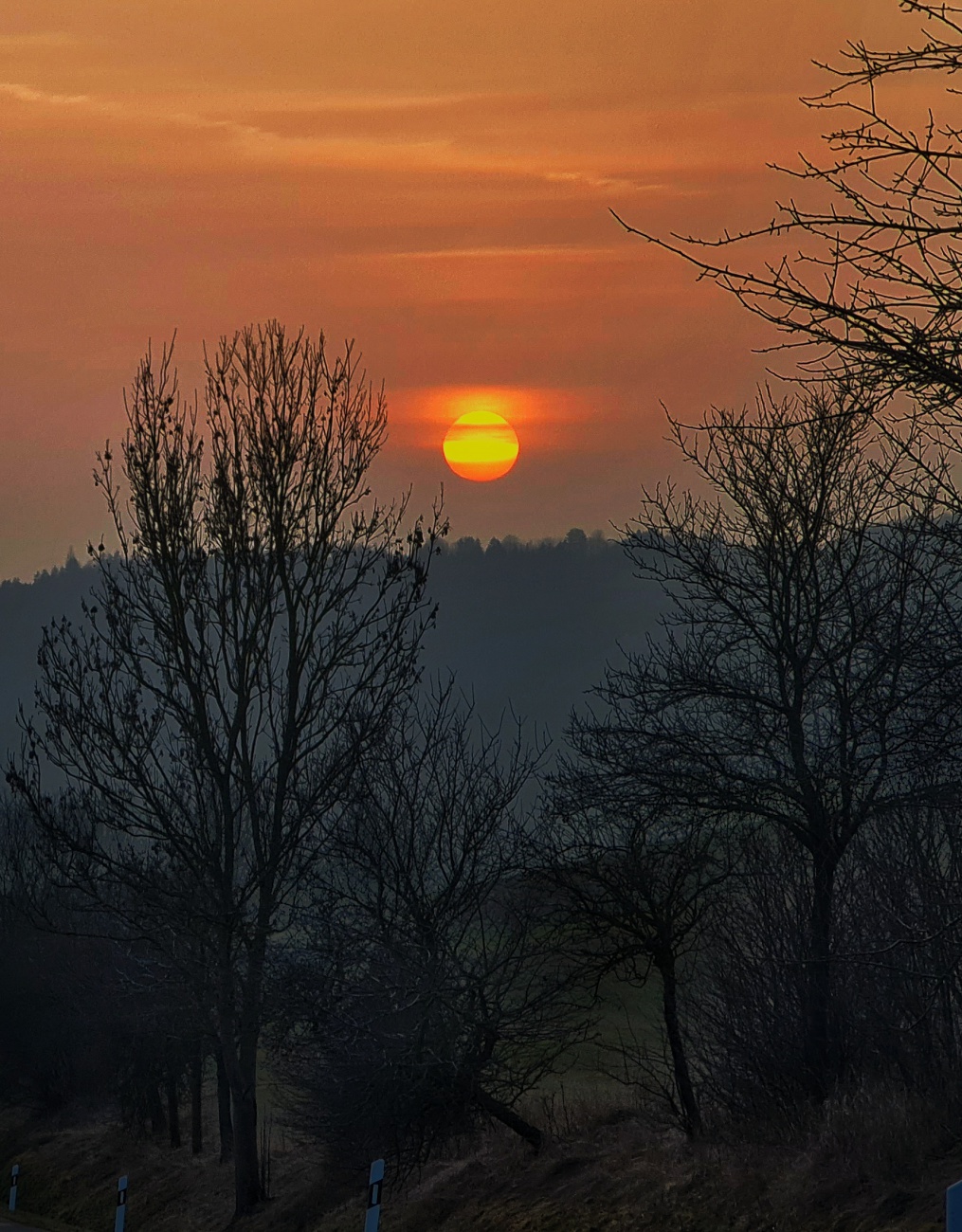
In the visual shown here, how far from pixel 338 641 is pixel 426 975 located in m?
4.62

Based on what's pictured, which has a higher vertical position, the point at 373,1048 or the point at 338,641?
the point at 338,641

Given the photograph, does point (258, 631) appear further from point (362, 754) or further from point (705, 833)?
point (705, 833)

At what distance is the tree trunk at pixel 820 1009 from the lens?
16.1m

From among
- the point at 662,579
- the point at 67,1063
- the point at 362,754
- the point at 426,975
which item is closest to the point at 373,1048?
the point at 426,975

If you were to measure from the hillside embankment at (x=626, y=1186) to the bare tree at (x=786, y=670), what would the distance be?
2232 mm

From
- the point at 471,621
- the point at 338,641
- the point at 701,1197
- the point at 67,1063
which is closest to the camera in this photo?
the point at 701,1197

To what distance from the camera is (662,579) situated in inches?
732

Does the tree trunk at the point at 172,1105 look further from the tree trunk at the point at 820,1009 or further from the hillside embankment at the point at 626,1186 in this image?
the tree trunk at the point at 820,1009

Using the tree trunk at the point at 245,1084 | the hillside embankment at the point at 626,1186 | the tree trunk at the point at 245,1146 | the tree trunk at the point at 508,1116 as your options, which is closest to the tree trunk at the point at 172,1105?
the hillside embankment at the point at 626,1186

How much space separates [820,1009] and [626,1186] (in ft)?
9.29

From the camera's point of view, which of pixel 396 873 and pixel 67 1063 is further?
pixel 67 1063

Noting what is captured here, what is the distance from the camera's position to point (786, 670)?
17422 millimetres

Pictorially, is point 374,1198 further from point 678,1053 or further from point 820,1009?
point 678,1053

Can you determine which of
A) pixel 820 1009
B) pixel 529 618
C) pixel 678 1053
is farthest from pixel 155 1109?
pixel 529 618
